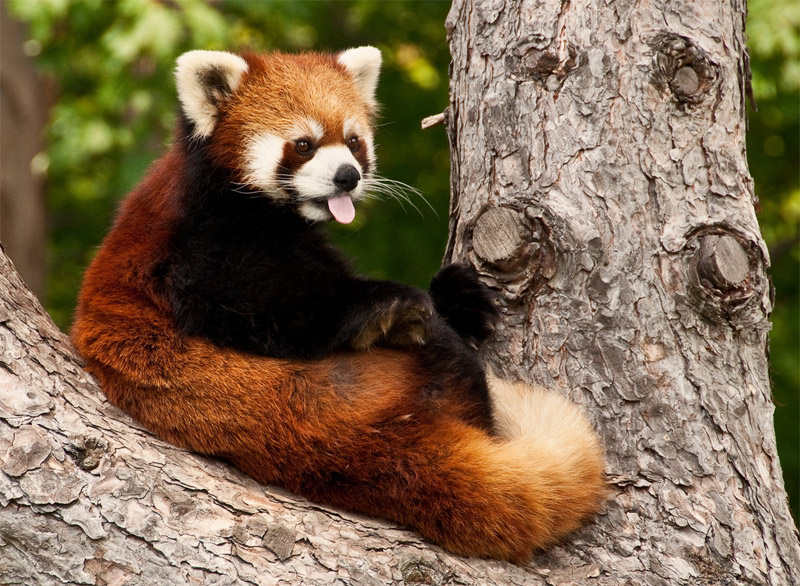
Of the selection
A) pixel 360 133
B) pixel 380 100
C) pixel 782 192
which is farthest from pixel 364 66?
pixel 782 192

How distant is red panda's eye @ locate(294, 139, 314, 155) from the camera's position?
3256 mm

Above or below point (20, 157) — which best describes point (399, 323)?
above

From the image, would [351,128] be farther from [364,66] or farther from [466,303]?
[466,303]

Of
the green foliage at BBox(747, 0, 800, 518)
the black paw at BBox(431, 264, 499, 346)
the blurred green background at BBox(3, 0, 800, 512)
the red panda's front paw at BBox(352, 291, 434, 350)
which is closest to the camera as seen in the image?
the red panda's front paw at BBox(352, 291, 434, 350)

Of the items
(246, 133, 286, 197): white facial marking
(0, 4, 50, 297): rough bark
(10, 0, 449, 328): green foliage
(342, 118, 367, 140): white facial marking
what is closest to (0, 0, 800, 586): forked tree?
(342, 118, 367, 140): white facial marking

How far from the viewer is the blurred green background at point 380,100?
6754 mm

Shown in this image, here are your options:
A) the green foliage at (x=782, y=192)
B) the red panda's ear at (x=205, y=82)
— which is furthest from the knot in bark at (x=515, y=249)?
the green foliage at (x=782, y=192)

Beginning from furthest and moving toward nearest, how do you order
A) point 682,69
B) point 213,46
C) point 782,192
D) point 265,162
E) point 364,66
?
1. point 782,192
2. point 213,46
3. point 364,66
4. point 265,162
5. point 682,69

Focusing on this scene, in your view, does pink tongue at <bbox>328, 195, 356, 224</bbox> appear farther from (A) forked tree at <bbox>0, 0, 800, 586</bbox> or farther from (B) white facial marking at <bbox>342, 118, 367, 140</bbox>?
(A) forked tree at <bbox>0, 0, 800, 586</bbox>

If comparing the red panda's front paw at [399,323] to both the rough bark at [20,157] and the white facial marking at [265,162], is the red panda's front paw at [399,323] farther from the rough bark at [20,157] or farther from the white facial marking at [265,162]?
the rough bark at [20,157]

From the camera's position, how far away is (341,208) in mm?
3258

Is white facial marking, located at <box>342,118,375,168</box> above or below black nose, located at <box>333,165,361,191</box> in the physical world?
above

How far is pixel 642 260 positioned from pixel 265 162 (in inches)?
59.7

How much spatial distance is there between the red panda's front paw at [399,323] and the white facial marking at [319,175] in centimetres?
59
